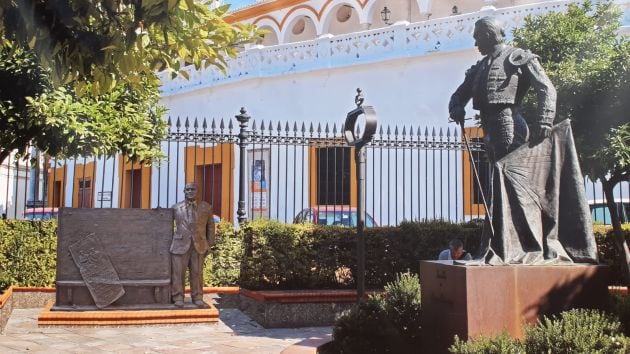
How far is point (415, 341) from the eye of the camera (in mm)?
5629

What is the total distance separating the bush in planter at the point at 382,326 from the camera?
533 centimetres

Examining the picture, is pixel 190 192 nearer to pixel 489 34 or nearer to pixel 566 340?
pixel 489 34

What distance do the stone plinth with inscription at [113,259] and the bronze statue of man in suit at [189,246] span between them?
0.43 feet

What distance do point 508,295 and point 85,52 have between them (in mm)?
3513

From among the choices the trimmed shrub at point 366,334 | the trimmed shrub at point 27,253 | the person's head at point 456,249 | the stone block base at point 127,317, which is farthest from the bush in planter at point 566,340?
the trimmed shrub at point 27,253

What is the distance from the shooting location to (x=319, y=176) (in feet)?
44.4

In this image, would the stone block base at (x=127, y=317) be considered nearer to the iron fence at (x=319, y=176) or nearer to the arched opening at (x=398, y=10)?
the iron fence at (x=319, y=176)

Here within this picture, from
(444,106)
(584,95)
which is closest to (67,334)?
(584,95)

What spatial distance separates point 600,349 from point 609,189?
5453 mm

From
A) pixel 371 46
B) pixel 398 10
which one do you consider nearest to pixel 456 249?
pixel 371 46

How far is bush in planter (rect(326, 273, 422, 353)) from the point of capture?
5332 millimetres

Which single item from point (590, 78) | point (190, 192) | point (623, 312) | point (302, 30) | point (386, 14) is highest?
point (302, 30)

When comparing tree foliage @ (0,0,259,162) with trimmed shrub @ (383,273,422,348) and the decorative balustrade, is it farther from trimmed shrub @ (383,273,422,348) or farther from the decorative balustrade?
the decorative balustrade

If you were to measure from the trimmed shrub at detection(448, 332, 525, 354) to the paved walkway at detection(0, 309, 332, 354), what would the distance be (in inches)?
118
